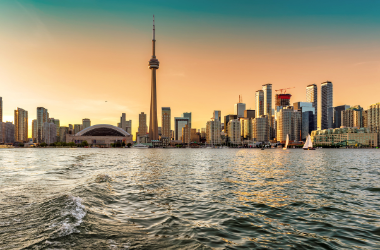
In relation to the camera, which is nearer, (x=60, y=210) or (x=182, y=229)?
(x=182, y=229)

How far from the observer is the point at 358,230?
42.5 feet

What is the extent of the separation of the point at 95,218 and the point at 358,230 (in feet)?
47.9

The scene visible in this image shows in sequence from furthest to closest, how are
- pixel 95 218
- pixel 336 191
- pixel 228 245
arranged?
1. pixel 336 191
2. pixel 95 218
3. pixel 228 245

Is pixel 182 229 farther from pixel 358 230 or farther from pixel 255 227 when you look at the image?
pixel 358 230

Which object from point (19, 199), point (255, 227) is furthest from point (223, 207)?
point (19, 199)

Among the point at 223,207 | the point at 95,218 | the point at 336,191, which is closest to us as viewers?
the point at 95,218

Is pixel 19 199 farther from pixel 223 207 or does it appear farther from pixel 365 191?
pixel 365 191

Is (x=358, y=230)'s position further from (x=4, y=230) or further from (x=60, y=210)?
(x=4, y=230)

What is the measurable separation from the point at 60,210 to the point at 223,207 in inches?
423

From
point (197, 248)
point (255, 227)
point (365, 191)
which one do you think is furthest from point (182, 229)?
point (365, 191)

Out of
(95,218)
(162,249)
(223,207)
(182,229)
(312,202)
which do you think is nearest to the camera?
(162,249)

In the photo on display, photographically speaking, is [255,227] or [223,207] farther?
[223,207]

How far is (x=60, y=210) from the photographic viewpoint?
14531mm

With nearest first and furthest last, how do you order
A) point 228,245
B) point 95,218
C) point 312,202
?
point 228,245 < point 95,218 < point 312,202
